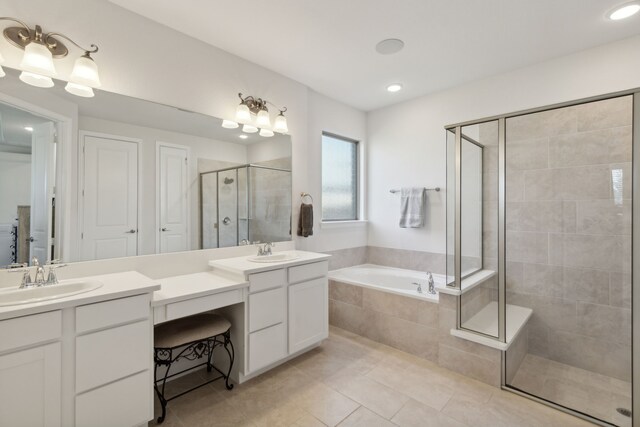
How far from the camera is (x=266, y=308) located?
2.17 metres

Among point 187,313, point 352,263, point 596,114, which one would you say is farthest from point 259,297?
point 596,114

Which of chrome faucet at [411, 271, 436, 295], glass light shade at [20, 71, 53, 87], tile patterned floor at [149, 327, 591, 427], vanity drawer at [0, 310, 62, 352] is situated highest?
glass light shade at [20, 71, 53, 87]

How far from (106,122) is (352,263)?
115 inches

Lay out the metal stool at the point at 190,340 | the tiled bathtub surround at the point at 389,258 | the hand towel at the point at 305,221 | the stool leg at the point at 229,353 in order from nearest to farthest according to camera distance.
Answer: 1. the metal stool at the point at 190,340
2. the stool leg at the point at 229,353
3. the hand towel at the point at 305,221
4. the tiled bathtub surround at the point at 389,258

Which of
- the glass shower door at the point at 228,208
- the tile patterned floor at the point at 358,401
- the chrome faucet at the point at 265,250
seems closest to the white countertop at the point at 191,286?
the glass shower door at the point at 228,208

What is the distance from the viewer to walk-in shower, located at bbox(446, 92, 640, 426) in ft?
7.20

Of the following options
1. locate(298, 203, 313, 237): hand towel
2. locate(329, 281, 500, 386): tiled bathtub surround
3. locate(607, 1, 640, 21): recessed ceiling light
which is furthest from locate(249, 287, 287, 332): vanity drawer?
locate(607, 1, 640, 21): recessed ceiling light

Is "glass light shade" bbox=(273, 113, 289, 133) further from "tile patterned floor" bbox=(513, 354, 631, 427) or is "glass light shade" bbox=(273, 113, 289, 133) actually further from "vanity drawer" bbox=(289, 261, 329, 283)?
"tile patterned floor" bbox=(513, 354, 631, 427)

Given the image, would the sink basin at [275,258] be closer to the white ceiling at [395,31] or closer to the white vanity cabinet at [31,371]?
the white vanity cabinet at [31,371]

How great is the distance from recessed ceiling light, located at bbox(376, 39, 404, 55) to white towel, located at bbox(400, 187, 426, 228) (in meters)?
1.55

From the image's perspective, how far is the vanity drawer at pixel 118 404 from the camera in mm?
1405

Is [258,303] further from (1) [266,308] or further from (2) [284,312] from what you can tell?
(2) [284,312]

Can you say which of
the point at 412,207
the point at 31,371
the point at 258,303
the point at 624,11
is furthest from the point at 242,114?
the point at 624,11

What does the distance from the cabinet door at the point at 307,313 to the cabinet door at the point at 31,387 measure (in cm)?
140
